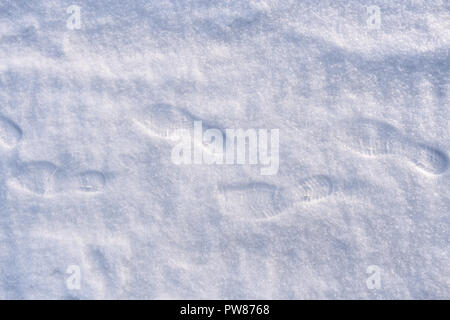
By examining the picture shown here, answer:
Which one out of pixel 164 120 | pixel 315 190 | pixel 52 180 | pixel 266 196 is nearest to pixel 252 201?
pixel 266 196

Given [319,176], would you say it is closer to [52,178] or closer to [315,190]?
[315,190]

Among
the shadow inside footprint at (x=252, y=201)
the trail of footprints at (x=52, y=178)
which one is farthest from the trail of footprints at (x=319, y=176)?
the trail of footprints at (x=52, y=178)

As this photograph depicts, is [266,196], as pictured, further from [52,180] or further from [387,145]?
[52,180]

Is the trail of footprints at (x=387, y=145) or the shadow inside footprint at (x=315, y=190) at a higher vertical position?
the trail of footprints at (x=387, y=145)

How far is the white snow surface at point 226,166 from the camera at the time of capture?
1062mm

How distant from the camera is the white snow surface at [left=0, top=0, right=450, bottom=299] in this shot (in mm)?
1062

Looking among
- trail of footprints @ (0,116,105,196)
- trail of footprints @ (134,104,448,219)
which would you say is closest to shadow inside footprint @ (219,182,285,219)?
trail of footprints @ (134,104,448,219)

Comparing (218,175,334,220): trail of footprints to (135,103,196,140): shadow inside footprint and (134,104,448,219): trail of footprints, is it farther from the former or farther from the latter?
(135,103,196,140): shadow inside footprint

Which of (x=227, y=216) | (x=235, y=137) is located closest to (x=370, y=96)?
(x=235, y=137)

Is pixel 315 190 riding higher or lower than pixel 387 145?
lower

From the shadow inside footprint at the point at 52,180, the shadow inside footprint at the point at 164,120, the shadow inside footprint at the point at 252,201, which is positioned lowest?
the shadow inside footprint at the point at 252,201

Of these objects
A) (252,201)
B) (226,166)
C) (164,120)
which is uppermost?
(164,120)

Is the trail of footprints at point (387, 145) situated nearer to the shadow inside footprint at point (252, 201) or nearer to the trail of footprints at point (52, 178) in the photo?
the shadow inside footprint at point (252, 201)

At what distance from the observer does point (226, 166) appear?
109 cm
